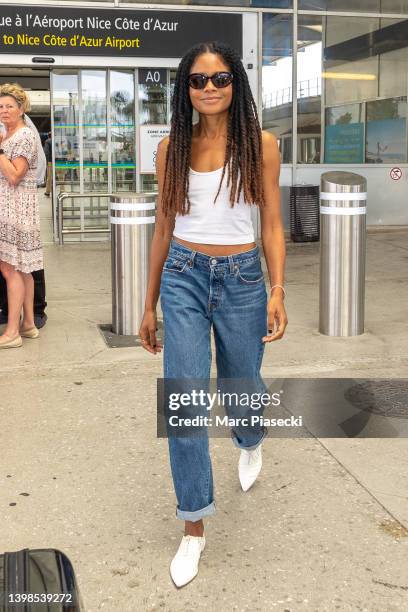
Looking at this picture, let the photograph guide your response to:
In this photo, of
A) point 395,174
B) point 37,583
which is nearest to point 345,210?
point 37,583

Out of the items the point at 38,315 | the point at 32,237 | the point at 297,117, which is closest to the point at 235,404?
the point at 32,237

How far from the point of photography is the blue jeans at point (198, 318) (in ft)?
9.52

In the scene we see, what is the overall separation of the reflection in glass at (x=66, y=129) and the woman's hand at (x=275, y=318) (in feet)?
33.6

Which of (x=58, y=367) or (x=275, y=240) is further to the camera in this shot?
(x=58, y=367)

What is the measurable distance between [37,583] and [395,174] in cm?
1358

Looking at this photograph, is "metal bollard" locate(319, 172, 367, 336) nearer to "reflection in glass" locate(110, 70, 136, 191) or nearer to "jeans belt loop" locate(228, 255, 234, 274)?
"jeans belt loop" locate(228, 255, 234, 274)

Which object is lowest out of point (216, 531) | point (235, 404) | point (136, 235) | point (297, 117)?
point (216, 531)

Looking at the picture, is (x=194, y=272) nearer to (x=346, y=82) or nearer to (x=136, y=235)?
(x=136, y=235)

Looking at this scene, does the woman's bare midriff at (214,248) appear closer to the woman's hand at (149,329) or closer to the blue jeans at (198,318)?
the blue jeans at (198,318)

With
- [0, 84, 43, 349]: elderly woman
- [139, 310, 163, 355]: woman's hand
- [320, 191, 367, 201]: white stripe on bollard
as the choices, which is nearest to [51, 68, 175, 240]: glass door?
[0, 84, 43, 349]: elderly woman

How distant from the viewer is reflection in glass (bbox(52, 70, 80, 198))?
1261cm

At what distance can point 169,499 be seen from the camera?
11.6 ft

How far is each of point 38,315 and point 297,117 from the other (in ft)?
25.9

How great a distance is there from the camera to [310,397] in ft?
16.3
